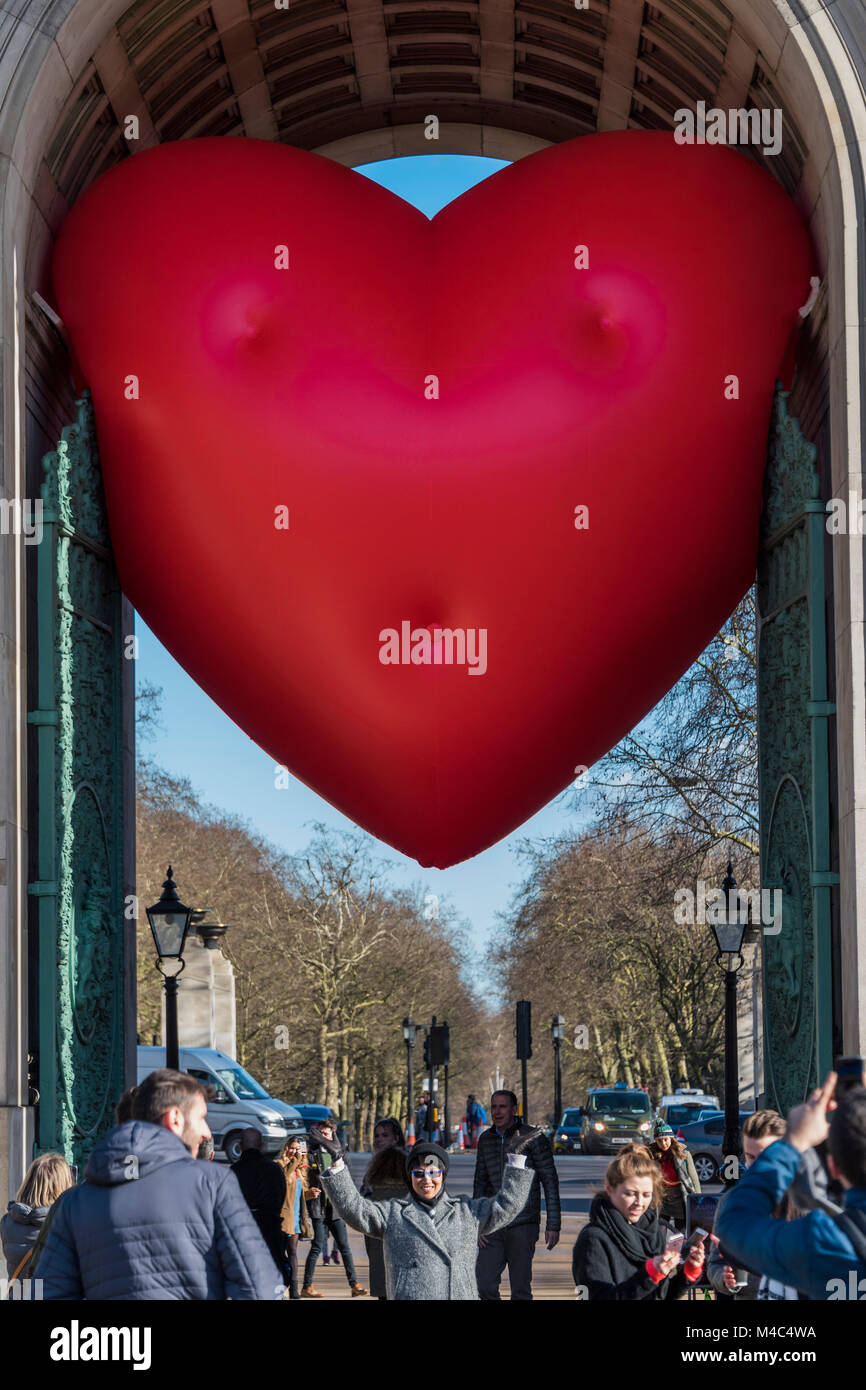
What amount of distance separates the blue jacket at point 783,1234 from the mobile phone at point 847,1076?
8.0 inches

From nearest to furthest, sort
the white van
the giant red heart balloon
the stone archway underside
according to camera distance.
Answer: the giant red heart balloon, the stone archway underside, the white van

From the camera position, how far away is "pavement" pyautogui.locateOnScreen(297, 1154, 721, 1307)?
15094 mm

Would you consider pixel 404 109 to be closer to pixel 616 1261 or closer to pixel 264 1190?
pixel 264 1190

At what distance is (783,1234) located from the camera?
4.95 m

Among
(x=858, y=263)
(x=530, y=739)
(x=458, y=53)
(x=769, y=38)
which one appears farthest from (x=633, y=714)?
(x=458, y=53)

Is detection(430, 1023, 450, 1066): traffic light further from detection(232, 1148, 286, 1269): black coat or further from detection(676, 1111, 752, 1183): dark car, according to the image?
detection(232, 1148, 286, 1269): black coat

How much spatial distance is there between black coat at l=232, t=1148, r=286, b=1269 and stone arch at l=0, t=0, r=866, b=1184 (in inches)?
87.2

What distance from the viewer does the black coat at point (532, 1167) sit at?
11.4 m

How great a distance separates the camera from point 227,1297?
581 centimetres

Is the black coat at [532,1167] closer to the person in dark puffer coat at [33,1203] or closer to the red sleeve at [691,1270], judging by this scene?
the person in dark puffer coat at [33,1203]

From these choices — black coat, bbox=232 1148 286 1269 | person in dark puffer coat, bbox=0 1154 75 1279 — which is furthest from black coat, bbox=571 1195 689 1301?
black coat, bbox=232 1148 286 1269

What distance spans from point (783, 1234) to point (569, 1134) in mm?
42361

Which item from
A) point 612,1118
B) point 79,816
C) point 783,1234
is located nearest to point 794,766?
point 79,816
